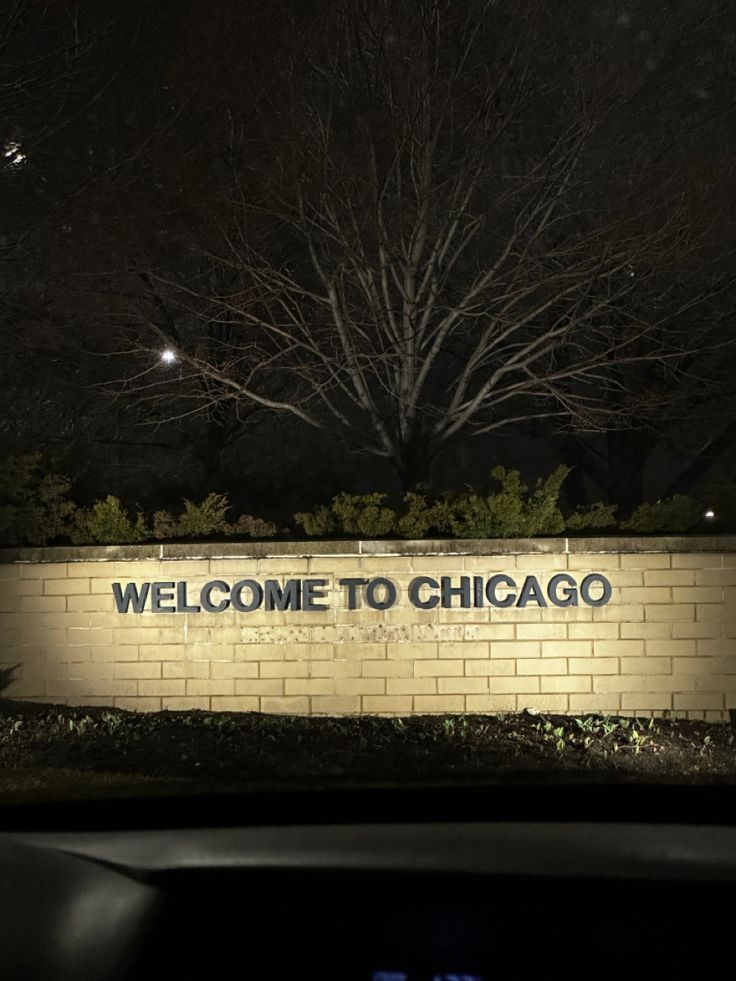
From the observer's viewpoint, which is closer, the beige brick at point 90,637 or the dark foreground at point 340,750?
the dark foreground at point 340,750

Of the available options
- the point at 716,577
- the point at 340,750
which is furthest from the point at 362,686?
the point at 716,577

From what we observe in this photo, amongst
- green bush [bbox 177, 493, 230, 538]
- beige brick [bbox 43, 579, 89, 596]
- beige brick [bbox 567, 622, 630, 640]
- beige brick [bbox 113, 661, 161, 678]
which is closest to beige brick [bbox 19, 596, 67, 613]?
beige brick [bbox 43, 579, 89, 596]

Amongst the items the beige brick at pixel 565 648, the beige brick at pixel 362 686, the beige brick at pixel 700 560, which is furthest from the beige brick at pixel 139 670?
the beige brick at pixel 700 560

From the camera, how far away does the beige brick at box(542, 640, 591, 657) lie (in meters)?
11.3

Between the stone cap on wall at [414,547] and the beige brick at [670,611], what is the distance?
0.50 m

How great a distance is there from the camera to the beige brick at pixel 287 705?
37.2ft

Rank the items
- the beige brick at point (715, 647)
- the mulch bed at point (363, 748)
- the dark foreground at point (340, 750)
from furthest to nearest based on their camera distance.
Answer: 1. the beige brick at point (715, 647)
2. the mulch bed at point (363, 748)
3. the dark foreground at point (340, 750)

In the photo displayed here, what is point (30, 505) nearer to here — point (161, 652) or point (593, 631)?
point (161, 652)

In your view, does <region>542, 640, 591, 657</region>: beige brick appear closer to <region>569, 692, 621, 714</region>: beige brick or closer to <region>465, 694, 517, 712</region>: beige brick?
<region>569, 692, 621, 714</region>: beige brick

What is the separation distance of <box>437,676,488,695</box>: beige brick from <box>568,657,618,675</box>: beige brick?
82cm

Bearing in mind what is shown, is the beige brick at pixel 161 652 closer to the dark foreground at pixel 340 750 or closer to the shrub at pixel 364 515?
the dark foreground at pixel 340 750

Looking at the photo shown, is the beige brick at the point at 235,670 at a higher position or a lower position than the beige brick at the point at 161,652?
lower

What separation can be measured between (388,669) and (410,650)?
10.5 inches

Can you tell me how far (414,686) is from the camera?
11.3 metres
